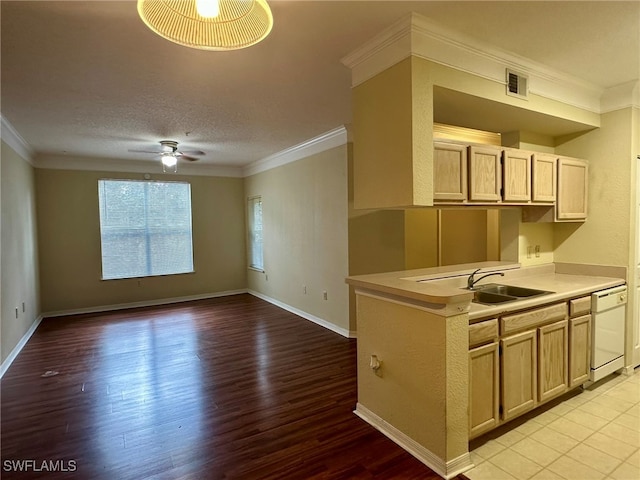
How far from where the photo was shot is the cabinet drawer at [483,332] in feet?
7.06

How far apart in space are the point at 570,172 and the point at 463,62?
173 centimetres

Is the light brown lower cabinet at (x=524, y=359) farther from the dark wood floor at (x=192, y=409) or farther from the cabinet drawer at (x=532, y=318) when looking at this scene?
the dark wood floor at (x=192, y=409)

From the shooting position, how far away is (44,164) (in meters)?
5.86

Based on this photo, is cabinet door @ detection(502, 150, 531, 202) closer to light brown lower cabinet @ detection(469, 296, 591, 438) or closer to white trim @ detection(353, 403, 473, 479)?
light brown lower cabinet @ detection(469, 296, 591, 438)

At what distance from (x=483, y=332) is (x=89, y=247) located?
6497 millimetres

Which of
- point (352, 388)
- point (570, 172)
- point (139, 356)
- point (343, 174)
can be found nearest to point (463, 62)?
point (570, 172)

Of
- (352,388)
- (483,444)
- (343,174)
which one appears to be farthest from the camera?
(343,174)

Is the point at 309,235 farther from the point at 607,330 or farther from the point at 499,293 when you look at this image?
the point at 607,330

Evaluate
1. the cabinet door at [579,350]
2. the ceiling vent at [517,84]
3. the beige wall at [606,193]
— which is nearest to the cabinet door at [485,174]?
the ceiling vent at [517,84]

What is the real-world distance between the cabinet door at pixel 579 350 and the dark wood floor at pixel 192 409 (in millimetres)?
1577

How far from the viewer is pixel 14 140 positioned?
14.5 ft

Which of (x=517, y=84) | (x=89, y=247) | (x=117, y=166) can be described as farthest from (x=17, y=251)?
(x=517, y=84)

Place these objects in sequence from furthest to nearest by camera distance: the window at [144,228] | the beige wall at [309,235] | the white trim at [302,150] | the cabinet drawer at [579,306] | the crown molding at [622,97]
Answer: the window at [144,228] < the beige wall at [309,235] < the white trim at [302,150] < the crown molding at [622,97] < the cabinet drawer at [579,306]

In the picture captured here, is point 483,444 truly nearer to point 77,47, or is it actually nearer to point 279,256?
point 77,47
